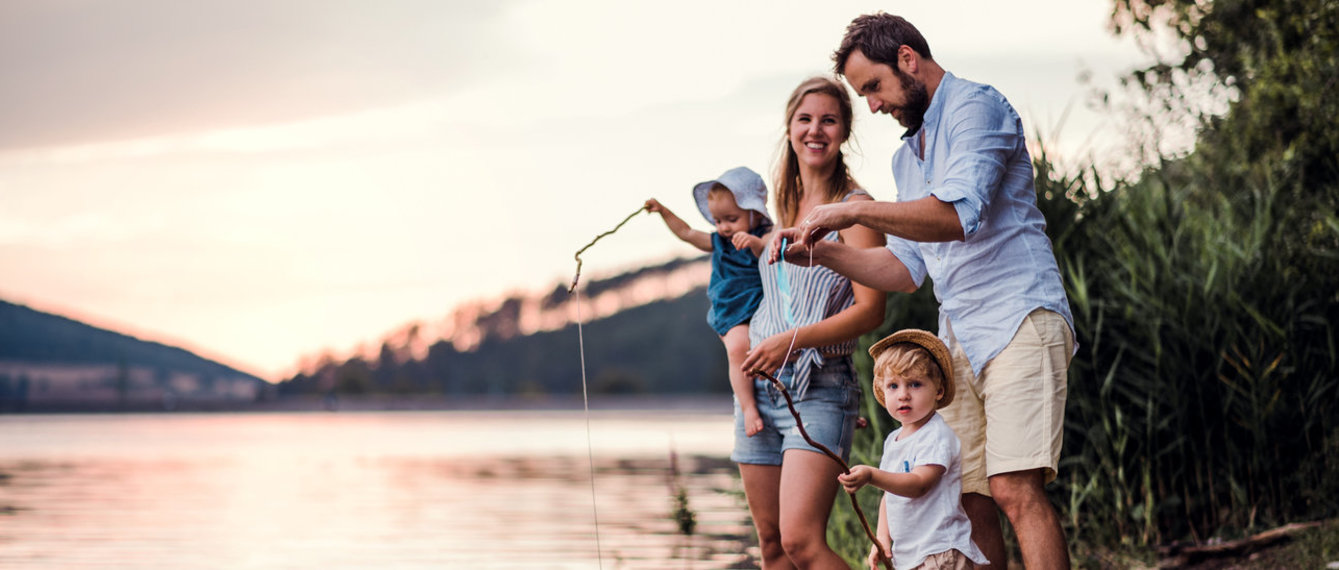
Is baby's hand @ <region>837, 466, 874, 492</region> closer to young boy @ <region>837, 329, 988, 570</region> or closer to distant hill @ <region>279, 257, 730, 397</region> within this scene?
young boy @ <region>837, 329, 988, 570</region>

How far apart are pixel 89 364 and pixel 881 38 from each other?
539 feet

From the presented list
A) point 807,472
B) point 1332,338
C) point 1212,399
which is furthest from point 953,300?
point 1332,338

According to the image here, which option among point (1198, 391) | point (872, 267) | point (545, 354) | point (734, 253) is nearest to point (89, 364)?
point (545, 354)

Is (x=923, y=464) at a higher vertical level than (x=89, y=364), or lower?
lower

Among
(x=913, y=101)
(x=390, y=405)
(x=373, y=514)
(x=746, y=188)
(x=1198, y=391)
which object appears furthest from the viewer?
(x=390, y=405)

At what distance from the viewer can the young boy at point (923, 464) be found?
107 inches

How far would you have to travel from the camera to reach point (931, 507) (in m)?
2.74

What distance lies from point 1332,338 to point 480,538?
18.3 feet

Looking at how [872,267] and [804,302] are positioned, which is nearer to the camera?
[872,267]

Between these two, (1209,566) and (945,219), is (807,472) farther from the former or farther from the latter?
(1209,566)

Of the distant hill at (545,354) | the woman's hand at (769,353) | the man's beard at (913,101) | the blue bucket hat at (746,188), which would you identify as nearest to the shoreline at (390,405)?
the distant hill at (545,354)

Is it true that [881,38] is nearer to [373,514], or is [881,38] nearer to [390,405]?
[373,514]

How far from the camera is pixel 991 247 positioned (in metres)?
2.74

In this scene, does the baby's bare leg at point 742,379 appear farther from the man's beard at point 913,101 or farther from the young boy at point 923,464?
the man's beard at point 913,101
